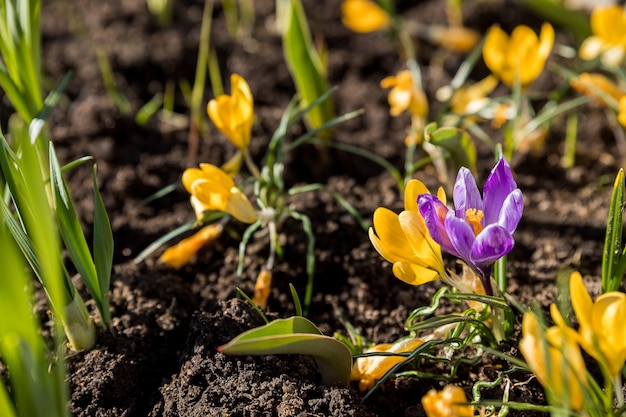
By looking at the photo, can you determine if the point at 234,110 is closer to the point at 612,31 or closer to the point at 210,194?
the point at 210,194

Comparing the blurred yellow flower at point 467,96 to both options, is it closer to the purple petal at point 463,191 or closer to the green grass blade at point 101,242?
the purple petal at point 463,191

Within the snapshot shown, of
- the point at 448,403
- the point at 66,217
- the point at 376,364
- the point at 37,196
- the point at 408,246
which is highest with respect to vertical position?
the point at 37,196

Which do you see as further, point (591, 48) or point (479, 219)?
point (591, 48)

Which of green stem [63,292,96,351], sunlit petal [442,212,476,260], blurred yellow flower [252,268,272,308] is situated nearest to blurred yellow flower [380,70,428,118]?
blurred yellow flower [252,268,272,308]

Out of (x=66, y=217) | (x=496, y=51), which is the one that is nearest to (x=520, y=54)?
(x=496, y=51)

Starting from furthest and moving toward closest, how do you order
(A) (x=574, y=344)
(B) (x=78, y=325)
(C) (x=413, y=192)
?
(B) (x=78, y=325)
(C) (x=413, y=192)
(A) (x=574, y=344)

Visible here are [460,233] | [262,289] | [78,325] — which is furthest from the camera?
[262,289]

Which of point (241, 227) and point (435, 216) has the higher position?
point (435, 216)

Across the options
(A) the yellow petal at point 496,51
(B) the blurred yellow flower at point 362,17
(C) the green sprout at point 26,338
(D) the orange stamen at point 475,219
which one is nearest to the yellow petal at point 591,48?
(A) the yellow petal at point 496,51
